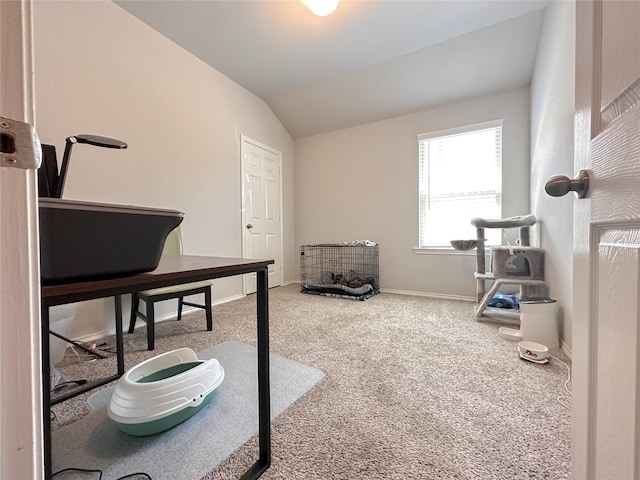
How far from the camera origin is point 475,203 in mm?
3066

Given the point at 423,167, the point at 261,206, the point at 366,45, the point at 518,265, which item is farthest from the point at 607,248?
the point at 261,206

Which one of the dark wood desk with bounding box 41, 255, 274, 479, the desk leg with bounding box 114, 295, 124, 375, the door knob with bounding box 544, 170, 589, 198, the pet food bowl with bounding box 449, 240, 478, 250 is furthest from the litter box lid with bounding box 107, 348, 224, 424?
the pet food bowl with bounding box 449, 240, 478, 250

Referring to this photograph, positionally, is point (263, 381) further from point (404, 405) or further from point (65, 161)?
point (65, 161)

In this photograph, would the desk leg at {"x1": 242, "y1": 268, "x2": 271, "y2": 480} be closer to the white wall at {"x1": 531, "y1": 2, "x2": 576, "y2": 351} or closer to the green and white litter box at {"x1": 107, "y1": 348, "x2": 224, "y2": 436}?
the green and white litter box at {"x1": 107, "y1": 348, "x2": 224, "y2": 436}

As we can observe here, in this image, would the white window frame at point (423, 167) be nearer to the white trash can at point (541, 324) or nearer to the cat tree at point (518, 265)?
the cat tree at point (518, 265)

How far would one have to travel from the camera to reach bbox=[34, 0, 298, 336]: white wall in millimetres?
1826

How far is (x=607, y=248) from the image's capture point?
1.45 feet

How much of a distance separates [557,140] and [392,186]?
1.81 metres

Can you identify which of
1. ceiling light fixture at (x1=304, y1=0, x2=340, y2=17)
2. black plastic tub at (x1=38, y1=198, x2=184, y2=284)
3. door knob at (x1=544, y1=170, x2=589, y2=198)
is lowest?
black plastic tub at (x1=38, y1=198, x2=184, y2=284)

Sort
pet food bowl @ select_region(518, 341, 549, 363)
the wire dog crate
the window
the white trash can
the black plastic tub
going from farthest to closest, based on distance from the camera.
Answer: the wire dog crate < the window < the white trash can < pet food bowl @ select_region(518, 341, 549, 363) < the black plastic tub

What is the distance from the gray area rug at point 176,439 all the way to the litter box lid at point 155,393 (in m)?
0.11

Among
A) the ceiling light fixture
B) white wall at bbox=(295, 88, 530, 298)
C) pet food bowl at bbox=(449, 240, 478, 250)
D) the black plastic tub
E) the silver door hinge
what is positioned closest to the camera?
the silver door hinge

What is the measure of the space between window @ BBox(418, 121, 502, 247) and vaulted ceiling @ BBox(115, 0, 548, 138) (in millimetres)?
444

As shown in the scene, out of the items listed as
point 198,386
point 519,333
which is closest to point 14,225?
point 198,386
